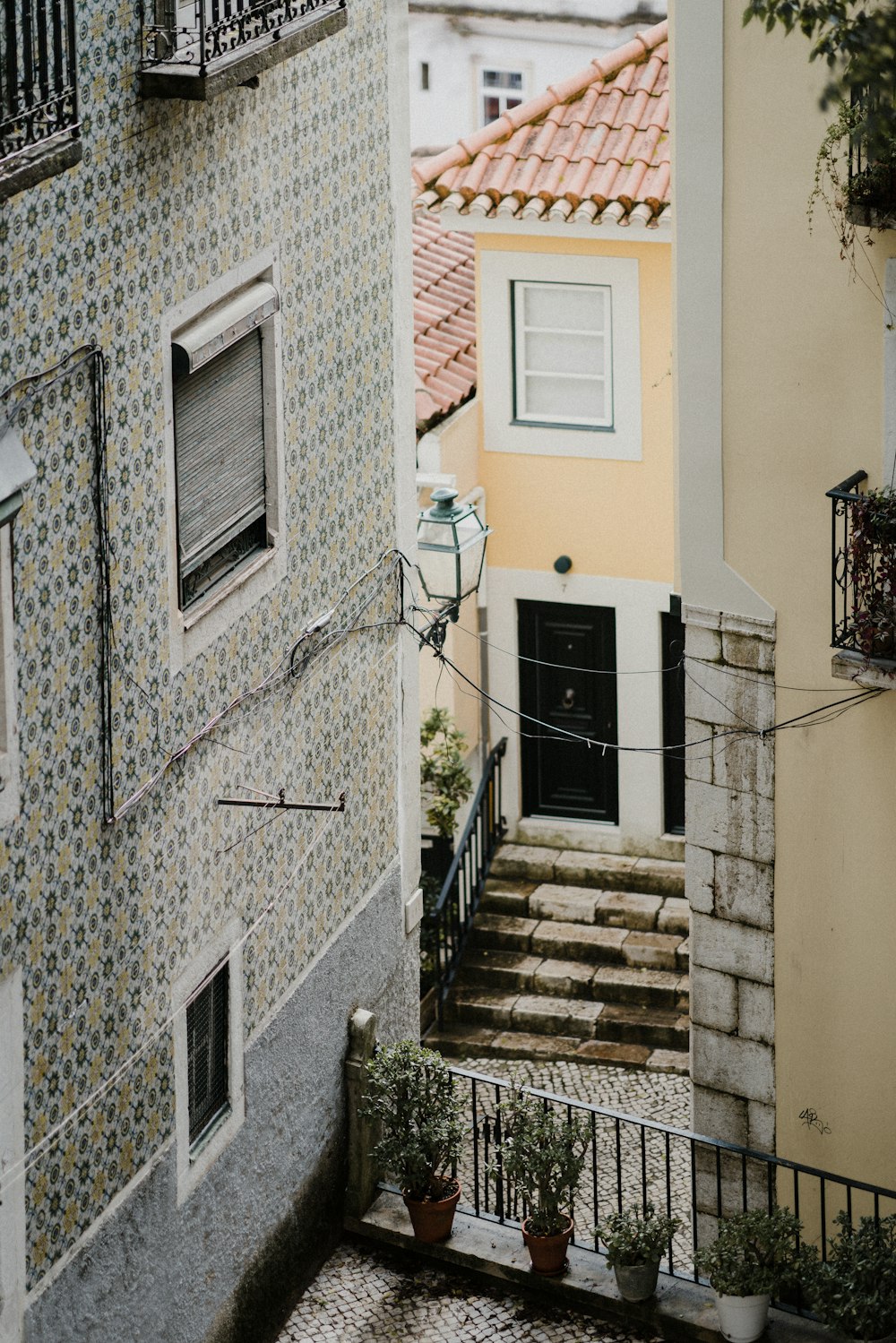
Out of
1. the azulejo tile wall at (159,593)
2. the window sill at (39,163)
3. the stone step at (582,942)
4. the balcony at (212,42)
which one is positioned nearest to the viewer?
the window sill at (39,163)

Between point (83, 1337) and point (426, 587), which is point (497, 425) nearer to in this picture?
point (426, 587)

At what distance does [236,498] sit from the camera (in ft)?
38.8

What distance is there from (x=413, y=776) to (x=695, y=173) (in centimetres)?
481

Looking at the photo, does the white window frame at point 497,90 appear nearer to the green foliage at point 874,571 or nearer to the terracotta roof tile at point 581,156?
the terracotta roof tile at point 581,156

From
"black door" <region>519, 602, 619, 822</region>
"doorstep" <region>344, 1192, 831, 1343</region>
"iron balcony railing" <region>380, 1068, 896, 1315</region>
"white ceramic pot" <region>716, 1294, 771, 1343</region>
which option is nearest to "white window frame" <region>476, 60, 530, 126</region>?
"black door" <region>519, 602, 619, 822</region>

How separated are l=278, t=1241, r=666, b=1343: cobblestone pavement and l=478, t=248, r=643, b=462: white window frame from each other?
25.6 feet

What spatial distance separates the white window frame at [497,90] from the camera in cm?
2984

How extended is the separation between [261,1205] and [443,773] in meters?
5.98

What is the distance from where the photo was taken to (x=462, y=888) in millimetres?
18594

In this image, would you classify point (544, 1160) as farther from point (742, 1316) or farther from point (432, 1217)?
point (742, 1316)

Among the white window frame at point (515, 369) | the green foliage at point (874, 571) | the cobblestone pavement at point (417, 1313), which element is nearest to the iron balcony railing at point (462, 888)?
the white window frame at point (515, 369)

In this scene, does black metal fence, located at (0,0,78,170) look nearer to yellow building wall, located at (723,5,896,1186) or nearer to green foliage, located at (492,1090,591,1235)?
yellow building wall, located at (723,5,896,1186)

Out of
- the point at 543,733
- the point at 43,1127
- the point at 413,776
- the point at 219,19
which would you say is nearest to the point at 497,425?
the point at 543,733

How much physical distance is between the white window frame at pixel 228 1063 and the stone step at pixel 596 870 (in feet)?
22.8
